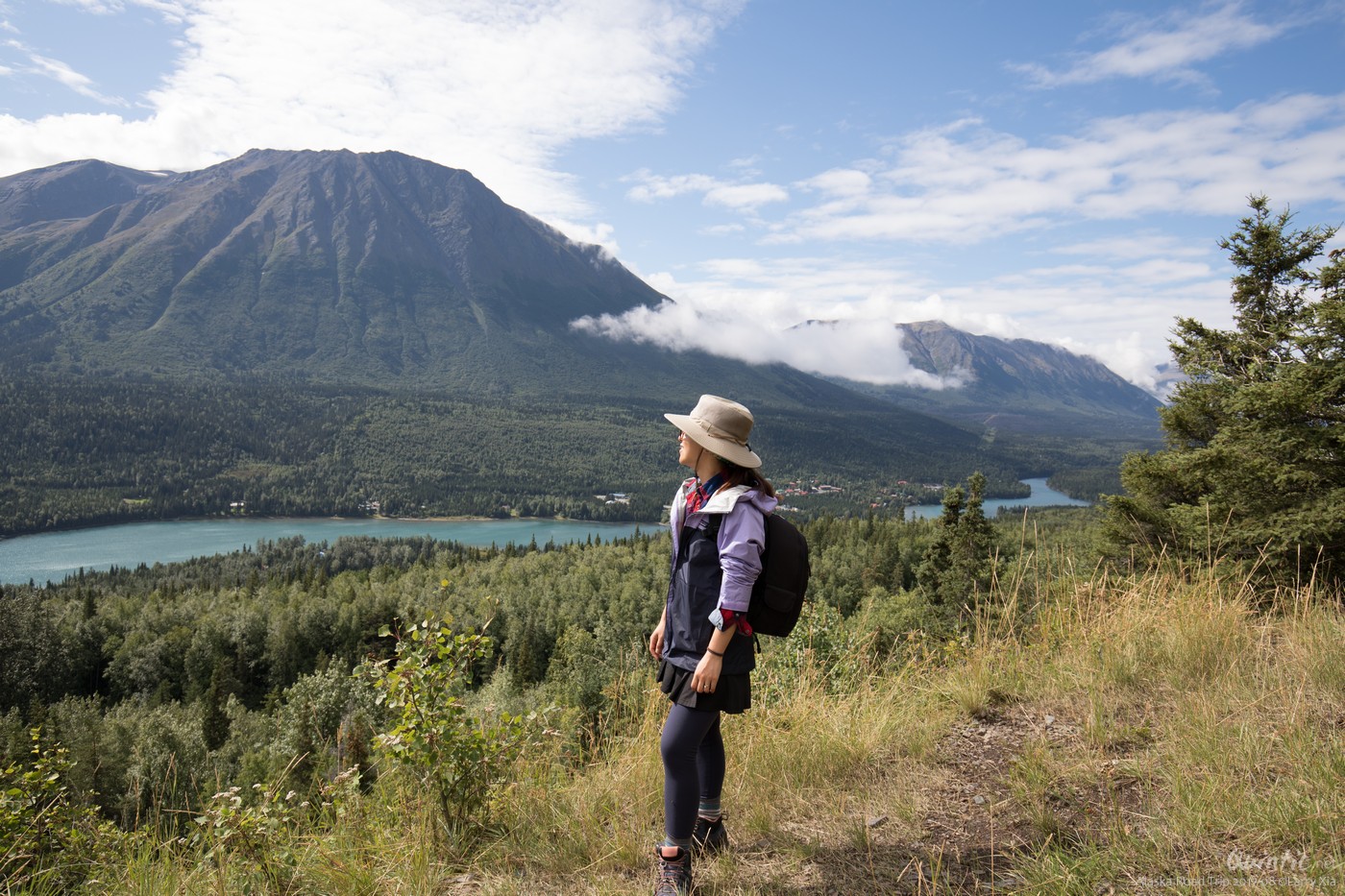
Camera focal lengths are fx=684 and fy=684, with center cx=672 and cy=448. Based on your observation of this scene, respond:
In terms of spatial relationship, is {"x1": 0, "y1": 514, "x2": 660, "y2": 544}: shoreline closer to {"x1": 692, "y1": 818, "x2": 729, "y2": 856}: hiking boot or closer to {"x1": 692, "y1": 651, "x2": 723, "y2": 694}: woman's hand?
{"x1": 692, "y1": 818, "x2": 729, "y2": 856}: hiking boot

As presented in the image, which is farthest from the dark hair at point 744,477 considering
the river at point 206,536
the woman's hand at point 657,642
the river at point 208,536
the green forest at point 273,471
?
the green forest at point 273,471

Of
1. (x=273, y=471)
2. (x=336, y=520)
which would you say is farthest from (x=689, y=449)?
(x=273, y=471)

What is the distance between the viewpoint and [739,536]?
301 centimetres

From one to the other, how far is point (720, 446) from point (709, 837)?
6.18 ft

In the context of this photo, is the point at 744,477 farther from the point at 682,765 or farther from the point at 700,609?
the point at 682,765

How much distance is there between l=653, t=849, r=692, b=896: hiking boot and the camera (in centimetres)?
291

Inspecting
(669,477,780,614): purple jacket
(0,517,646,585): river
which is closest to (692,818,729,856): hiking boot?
(669,477,780,614): purple jacket

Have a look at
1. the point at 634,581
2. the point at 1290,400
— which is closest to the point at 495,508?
the point at 634,581

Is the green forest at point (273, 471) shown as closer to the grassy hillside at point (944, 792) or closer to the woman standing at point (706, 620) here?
the grassy hillside at point (944, 792)

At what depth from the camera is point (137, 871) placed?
10.4 feet

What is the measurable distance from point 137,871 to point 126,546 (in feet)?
440

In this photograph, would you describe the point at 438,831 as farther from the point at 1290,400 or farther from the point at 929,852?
the point at 1290,400

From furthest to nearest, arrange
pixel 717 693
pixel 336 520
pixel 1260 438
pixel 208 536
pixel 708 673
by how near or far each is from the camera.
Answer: pixel 336 520 → pixel 208 536 → pixel 1260 438 → pixel 717 693 → pixel 708 673

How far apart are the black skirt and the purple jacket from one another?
0.40 metres
